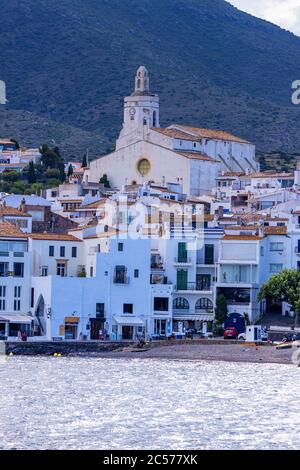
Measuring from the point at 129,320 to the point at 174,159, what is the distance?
1511 inches

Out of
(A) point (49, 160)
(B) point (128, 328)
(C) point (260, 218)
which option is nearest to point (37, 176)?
(A) point (49, 160)

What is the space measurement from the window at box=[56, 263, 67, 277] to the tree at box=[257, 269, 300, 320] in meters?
9.58

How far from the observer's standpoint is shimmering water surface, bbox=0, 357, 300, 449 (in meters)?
49.6

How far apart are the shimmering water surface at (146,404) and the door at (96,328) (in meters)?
5.30

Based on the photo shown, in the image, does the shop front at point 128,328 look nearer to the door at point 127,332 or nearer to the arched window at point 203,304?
the door at point 127,332

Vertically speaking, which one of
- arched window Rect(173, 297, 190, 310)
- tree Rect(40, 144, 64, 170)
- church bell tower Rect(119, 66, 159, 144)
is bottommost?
arched window Rect(173, 297, 190, 310)

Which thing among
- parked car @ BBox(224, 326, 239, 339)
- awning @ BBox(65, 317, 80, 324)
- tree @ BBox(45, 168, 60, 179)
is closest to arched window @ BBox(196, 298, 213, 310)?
parked car @ BBox(224, 326, 239, 339)

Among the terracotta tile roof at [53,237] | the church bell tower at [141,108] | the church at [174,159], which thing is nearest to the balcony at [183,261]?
the terracotta tile roof at [53,237]

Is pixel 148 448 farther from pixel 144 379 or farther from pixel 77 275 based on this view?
pixel 77 275

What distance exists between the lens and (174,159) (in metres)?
121

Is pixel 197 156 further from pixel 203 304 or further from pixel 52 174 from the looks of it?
pixel 203 304

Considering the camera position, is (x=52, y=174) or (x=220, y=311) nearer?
(x=220, y=311)

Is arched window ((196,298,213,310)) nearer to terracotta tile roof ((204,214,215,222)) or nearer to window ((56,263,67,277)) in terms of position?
terracotta tile roof ((204,214,215,222))

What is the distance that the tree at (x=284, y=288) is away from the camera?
82.1 meters
